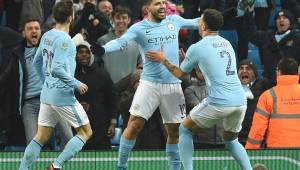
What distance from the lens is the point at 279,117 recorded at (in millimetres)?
13422

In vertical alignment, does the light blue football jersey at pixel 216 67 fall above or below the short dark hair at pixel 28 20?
below

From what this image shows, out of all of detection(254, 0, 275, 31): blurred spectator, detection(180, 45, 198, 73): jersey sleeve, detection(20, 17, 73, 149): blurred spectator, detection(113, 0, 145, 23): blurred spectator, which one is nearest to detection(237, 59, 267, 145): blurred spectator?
detection(254, 0, 275, 31): blurred spectator

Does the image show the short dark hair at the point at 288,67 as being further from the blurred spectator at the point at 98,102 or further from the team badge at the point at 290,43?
the team badge at the point at 290,43

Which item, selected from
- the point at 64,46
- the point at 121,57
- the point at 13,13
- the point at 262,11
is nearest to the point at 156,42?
the point at 64,46

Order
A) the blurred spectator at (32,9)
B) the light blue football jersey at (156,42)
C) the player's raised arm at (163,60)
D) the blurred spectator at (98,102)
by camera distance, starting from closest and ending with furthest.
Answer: the player's raised arm at (163,60) < the light blue football jersey at (156,42) < the blurred spectator at (98,102) < the blurred spectator at (32,9)

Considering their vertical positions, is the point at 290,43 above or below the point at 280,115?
above

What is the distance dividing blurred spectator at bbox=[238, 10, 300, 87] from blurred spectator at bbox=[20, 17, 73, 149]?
3.59 meters

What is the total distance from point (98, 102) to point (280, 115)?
255cm

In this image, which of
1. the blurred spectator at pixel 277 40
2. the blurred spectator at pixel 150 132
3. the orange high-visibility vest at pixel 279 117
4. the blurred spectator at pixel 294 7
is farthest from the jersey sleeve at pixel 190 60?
the blurred spectator at pixel 294 7

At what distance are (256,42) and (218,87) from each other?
4.66 m

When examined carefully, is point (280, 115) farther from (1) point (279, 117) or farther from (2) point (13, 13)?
(2) point (13, 13)

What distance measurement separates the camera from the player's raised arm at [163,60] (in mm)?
12352

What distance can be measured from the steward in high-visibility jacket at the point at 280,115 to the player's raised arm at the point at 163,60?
149cm

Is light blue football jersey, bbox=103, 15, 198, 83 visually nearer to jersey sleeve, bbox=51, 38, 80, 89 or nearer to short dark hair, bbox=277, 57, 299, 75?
jersey sleeve, bbox=51, 38, 80, 89
